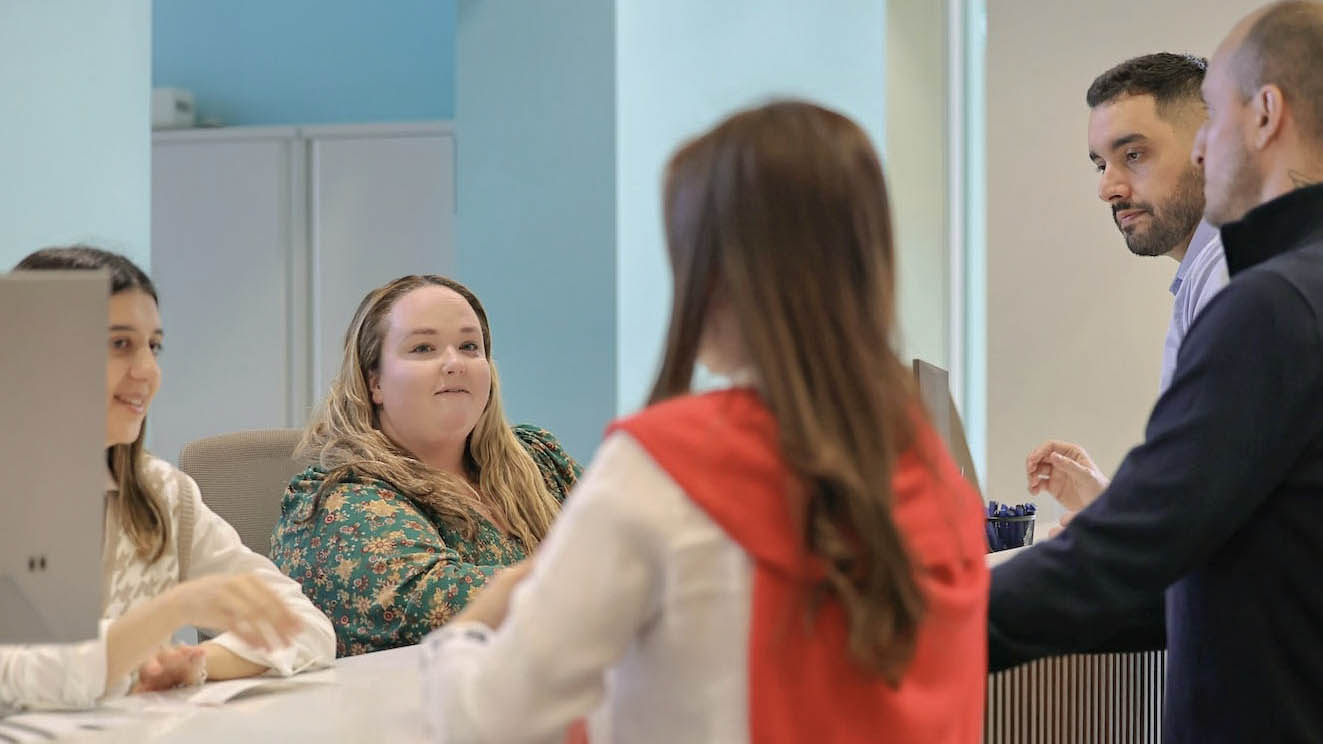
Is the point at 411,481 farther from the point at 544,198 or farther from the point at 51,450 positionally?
the point at 544,198

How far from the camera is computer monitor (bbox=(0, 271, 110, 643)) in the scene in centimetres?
121

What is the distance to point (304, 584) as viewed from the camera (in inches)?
85.4

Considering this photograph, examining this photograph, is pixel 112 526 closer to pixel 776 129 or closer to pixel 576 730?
pixel 576 730

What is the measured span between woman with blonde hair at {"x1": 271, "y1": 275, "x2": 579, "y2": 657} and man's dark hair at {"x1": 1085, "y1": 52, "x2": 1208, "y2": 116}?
1.33m

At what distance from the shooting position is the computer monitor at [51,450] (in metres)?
1.21

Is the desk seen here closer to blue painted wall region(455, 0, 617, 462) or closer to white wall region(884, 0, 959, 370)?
blue painted wall region(455, 0, 617, 462)

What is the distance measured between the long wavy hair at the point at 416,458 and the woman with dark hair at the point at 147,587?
1.37 feet

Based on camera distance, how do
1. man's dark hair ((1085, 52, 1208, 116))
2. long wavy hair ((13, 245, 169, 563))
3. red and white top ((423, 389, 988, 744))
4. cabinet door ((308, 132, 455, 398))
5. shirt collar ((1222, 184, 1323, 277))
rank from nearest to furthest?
red and white top ((423, 389, 988, 744)) → shirt collar ((1222, 184, 1323, 277)) → long wavy hair ((13, 245, 169, 563)) → man's dark hair ((1085, 52, 1208, 116)) → cabinet door ((308, 132, 455, 398))

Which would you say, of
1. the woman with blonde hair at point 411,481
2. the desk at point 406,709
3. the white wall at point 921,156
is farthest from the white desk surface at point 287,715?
the white wall at point 921,156

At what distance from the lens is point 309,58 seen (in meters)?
5.60

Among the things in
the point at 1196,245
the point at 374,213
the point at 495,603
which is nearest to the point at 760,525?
the point at 495,603

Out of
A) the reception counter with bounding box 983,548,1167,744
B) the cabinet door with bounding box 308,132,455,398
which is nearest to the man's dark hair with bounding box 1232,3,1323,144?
the reception counter with bounding box 983,548,1167,744

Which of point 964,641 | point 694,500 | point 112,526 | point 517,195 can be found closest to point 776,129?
point 694,500

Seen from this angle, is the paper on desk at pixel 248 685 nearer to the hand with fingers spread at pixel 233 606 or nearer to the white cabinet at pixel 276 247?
the hand with fingers spread at pixel 233 606
